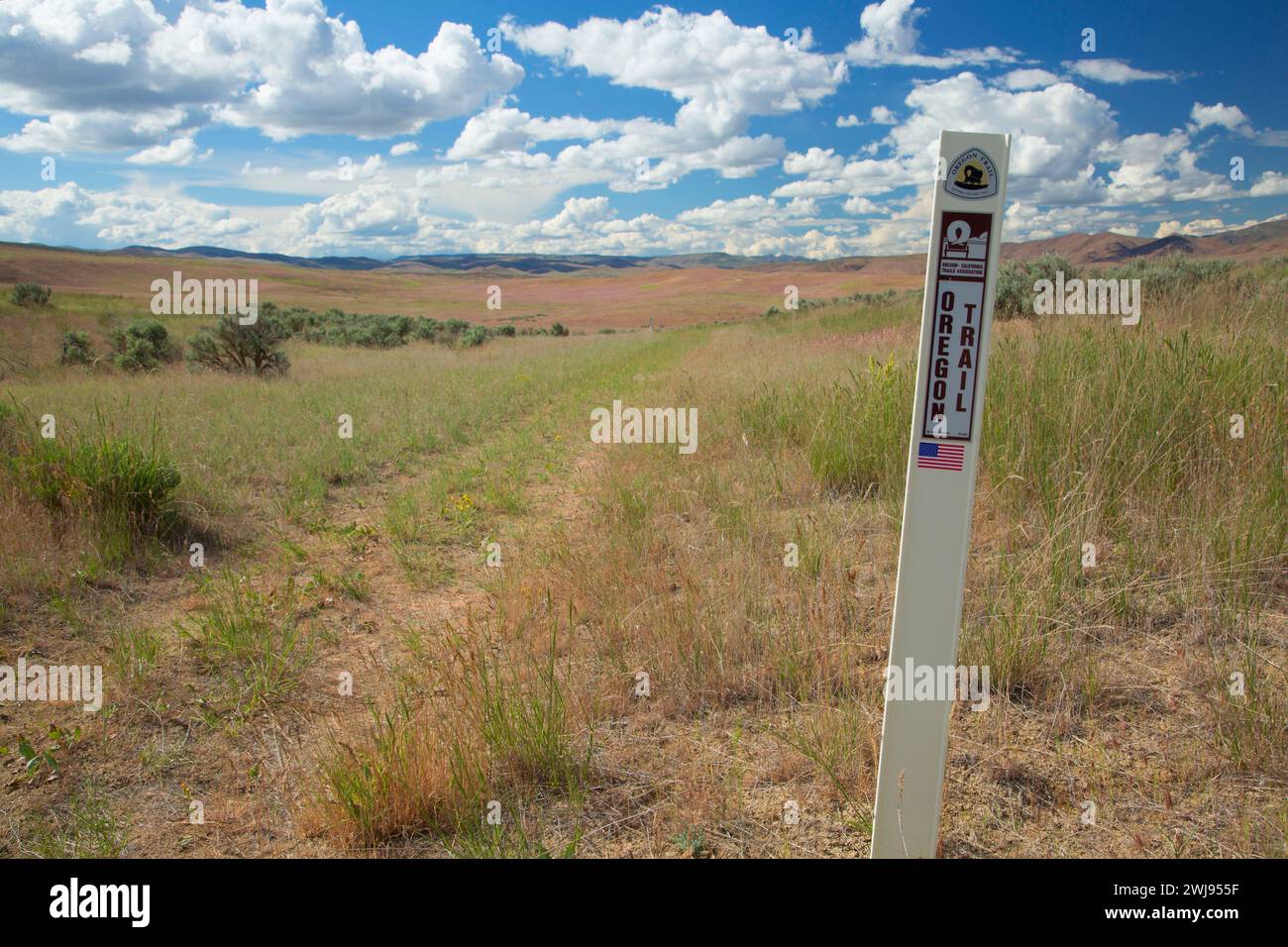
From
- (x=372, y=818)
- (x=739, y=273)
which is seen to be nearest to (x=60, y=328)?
(x=372, y=818)

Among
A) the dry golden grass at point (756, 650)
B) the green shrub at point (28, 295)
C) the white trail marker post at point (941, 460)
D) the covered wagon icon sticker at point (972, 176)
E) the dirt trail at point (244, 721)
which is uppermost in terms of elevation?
the green shrub at point (28, 295)

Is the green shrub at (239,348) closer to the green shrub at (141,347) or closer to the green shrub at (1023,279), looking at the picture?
the green shrub at (141,347)

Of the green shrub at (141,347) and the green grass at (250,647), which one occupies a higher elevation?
the green shrub at (141,347)

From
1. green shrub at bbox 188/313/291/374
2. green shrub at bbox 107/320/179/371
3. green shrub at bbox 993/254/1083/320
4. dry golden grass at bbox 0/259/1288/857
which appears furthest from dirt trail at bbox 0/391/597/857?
green shrub at bbox 107/320/179/371

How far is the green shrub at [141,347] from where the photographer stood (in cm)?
1697

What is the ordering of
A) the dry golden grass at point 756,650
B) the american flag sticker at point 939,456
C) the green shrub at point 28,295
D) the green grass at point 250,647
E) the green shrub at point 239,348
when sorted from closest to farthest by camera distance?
1. the american flag sticker at point 939,456
2. the dry golden grass at point 756,650
3. the green grass at point 250,647
4. the green shrub at point 239,348
5. the green shrub at point 28,295

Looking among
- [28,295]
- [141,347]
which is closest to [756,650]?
[141,347]

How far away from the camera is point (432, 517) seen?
6.57 meters

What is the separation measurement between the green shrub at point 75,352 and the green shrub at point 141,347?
0.52 meters

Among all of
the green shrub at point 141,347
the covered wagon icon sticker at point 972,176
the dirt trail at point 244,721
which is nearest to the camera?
the covered wagon icon sticker at point 972,176

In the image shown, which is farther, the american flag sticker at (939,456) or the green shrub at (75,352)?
the green shrub at (75,352)

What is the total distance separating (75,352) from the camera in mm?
16828

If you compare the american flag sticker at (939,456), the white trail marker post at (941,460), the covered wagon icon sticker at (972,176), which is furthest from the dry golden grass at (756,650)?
the covered wagon icon sticker at (972,176)

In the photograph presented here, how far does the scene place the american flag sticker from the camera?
69.9 inches
